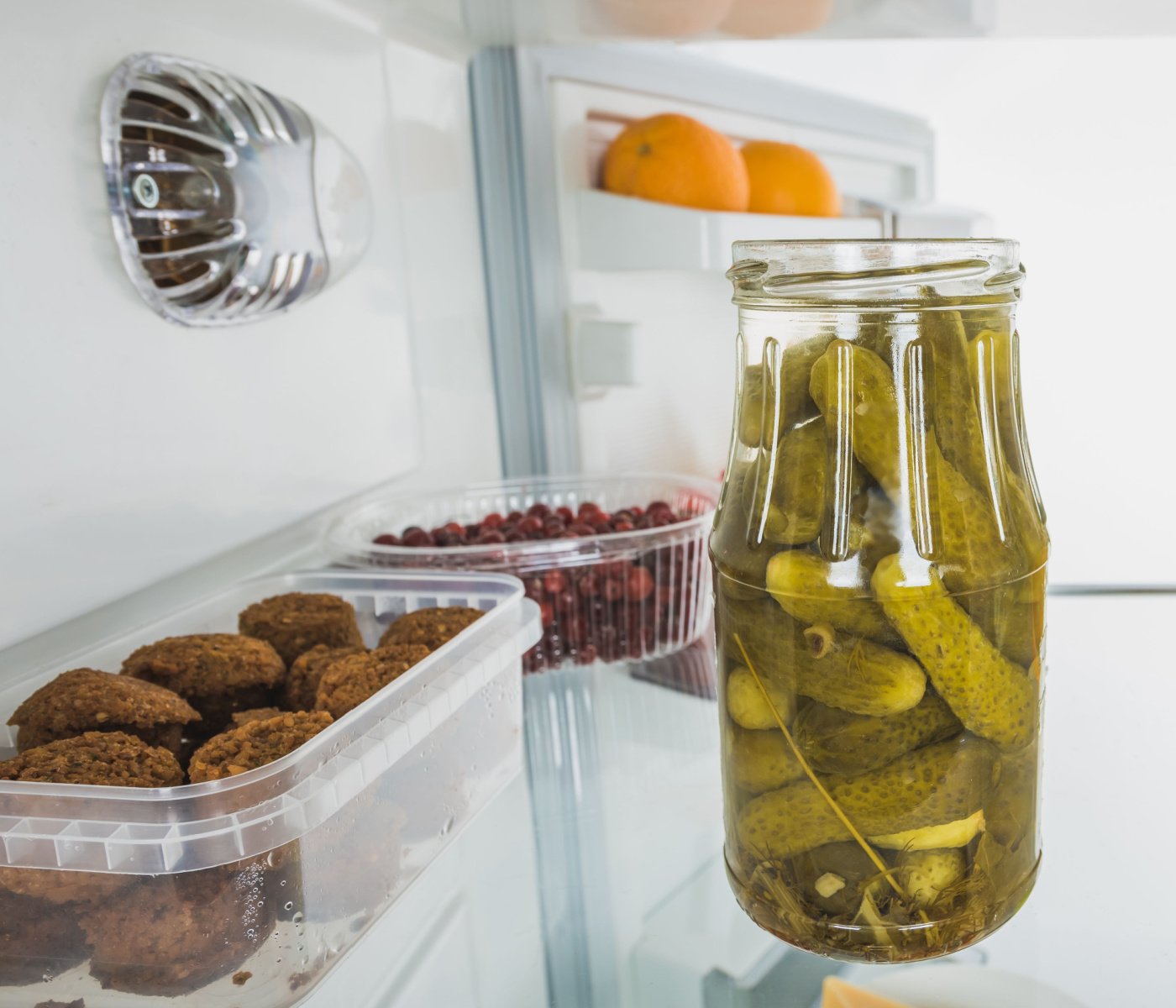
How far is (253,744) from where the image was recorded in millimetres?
388

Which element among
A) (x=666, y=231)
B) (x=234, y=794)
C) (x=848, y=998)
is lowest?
(x=848, y=998)

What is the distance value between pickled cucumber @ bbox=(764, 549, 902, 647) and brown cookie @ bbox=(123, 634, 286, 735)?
22 cm

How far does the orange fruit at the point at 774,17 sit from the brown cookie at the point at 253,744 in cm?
53

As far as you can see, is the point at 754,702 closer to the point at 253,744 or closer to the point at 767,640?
the point at 767,640

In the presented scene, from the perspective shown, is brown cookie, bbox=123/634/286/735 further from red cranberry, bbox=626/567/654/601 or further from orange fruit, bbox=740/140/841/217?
orange fruit, bbox=740/140/841/217

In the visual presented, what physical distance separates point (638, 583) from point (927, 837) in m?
0.33

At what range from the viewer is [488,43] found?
843mm

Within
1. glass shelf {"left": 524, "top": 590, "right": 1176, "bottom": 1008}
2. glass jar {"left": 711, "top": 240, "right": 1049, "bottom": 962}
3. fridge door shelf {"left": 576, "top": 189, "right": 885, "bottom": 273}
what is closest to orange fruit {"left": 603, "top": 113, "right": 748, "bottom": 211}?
fridge door shelf {"left": 576, "top": 189, "right": 885, "bottom": 273}

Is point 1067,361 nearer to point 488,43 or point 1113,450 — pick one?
point 1113,450

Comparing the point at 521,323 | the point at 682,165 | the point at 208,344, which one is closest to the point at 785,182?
the point at 682,165

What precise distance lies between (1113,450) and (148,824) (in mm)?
838

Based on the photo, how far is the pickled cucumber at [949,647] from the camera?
36 cm

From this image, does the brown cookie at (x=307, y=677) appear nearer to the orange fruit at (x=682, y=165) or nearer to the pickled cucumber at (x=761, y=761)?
the pickled cucumber at (x=761, y=761)

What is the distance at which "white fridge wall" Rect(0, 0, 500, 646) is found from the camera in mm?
492
